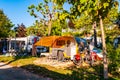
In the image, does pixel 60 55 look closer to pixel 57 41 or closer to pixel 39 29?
Answer: pixel 57 41

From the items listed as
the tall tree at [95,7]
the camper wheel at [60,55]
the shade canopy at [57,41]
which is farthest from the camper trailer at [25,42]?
the tall tree at [95,7]

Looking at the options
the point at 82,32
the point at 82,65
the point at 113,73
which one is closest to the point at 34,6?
the point at 82,32

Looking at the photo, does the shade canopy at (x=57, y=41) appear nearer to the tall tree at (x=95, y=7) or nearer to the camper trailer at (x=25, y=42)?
the tall tree at (x=95, y=7)

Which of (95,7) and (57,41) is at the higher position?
(95,7)

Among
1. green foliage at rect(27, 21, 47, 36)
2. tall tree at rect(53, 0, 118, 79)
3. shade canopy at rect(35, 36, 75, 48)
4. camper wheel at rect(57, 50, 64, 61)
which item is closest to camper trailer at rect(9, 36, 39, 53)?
green foliage at rect(27, 21, 47, 36)

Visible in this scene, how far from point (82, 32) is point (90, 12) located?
33116mm

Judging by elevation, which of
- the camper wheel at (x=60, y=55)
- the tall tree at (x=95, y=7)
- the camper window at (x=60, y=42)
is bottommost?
the camper wheel at (x=60, y=55)

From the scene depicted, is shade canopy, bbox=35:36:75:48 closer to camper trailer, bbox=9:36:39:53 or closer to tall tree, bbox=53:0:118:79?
tall tree, bbox=53:0:118:79

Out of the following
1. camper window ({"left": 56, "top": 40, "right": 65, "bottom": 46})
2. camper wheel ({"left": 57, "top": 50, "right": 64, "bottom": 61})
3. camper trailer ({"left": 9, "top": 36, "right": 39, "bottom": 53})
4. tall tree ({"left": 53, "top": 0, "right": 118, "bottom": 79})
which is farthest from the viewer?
camper trailer ({"left": 9, "top": 36, "right": 39, "bottom": 53})

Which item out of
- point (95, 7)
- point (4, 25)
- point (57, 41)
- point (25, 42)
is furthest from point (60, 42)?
point (4, 25)

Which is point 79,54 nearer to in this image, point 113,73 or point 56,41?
point 56,41

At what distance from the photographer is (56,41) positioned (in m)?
26.9

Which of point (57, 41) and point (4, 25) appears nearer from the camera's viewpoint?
point (57, 41)

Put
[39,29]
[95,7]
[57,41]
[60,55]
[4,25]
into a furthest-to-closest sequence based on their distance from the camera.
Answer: [39,29] → [4,25] → [57,41] → [60,55] → [95,7]
